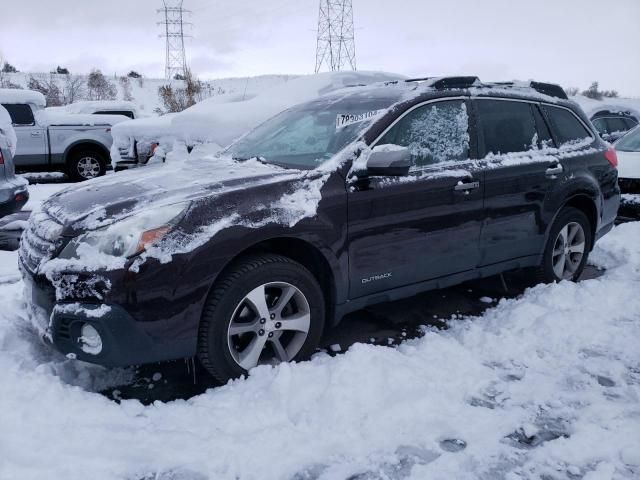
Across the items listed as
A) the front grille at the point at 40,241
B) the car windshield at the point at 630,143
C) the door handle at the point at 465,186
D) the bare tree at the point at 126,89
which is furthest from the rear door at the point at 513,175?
the bare tree at the point at 126,89

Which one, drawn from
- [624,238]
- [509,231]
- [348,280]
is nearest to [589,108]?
[624,238]

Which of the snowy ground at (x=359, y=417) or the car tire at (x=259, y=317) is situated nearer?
the snowy ground at (x=359, y=417)

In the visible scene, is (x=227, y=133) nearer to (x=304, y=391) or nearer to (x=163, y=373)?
(x=163, y=373)

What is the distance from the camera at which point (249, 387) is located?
2.92 metres

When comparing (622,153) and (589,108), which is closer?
(622,153)

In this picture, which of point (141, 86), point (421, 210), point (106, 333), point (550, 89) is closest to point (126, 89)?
point (141, 86)

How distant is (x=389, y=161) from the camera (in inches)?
128

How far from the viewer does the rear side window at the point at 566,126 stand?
471 cm

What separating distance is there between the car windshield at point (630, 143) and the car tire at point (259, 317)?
672 cm

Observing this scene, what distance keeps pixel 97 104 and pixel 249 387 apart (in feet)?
48.6

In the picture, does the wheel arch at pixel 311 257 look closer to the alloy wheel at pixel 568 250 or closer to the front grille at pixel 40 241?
the front grille at pixel 40 241

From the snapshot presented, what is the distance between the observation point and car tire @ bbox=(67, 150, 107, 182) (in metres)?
12.2

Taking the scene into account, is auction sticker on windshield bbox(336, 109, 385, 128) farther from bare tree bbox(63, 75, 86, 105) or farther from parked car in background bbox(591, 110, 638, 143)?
bare tree bbox(63, 75, 86, 105)

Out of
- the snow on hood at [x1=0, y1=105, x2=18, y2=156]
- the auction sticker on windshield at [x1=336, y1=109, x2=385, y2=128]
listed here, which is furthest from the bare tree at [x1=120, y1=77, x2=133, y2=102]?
the auction sticker on windshield at [x1=336, y1=109, x2=385, y2=128]
